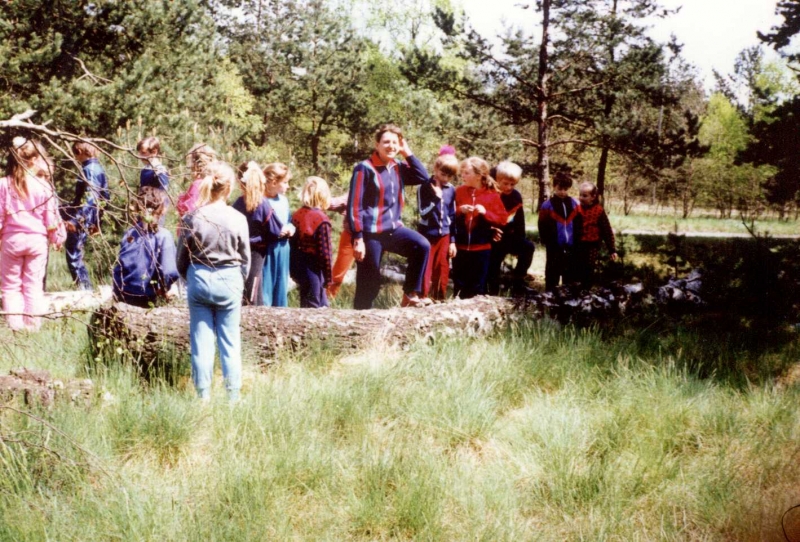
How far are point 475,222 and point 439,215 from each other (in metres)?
0.48

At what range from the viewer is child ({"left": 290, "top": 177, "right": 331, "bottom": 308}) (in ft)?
17.8

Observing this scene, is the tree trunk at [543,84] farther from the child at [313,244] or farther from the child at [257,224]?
the child at [257,224]

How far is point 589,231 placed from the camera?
6863mm

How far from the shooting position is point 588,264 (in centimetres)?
699

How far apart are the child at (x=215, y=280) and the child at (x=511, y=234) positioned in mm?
3338

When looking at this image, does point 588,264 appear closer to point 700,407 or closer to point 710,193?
point 700,407

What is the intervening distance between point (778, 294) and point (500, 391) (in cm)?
354

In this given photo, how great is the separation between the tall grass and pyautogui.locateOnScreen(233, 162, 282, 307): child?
1213 mm

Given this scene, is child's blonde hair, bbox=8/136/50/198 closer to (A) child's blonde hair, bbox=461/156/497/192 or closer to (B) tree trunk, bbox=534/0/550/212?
(A) child's blonde hair, bbox=461/156/497/192

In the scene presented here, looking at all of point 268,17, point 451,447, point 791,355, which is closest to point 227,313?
point 451,447

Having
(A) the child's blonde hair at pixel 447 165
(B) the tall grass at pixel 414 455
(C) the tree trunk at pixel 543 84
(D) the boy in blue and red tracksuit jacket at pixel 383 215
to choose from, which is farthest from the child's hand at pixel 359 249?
(C) the tree trunk at pixel 543 84

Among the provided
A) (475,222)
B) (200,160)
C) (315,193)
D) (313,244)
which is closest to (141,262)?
(313,244)

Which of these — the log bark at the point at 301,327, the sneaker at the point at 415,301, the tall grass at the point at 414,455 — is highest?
the sneaker at the point at 415,301

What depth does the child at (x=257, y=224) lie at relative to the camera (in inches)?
192
